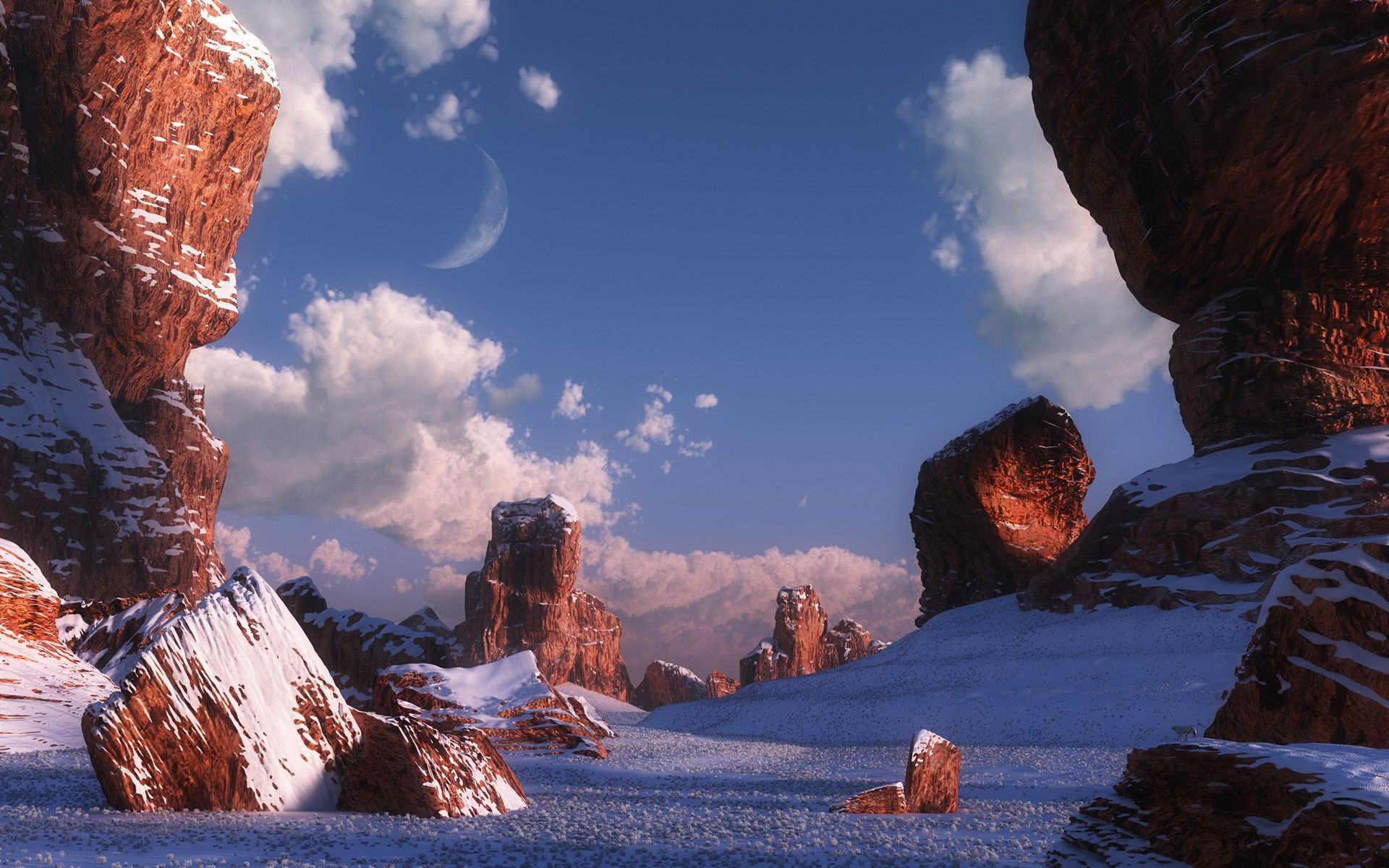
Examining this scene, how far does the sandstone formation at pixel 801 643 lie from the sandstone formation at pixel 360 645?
5938 centimetres

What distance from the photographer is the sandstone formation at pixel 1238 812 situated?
3527 millimetres

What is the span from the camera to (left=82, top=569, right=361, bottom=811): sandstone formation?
7.09 meters

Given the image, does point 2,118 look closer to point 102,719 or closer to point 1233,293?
point 102,719

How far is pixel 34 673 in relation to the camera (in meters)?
14.0

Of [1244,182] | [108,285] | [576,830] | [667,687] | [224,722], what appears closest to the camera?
[576,830]

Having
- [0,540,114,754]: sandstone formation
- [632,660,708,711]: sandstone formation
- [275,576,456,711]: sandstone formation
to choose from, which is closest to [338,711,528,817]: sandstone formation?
[0,540,114,754]: sandstone formation

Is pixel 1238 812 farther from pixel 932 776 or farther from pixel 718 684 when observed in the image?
pixel 718 684

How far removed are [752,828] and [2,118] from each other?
188 ft

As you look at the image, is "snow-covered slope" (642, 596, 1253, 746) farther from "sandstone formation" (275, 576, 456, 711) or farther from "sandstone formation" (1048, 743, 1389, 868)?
"sandstone formation" (1048, 743, 1389, 868)

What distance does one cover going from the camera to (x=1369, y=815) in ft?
11.3

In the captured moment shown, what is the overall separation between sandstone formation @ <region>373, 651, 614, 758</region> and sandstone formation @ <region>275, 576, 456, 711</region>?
8.49m

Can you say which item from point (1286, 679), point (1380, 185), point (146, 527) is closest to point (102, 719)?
point (1286, 679)

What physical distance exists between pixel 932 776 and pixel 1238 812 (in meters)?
5.32

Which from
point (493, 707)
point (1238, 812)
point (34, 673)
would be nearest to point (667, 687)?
point (493, 707)
